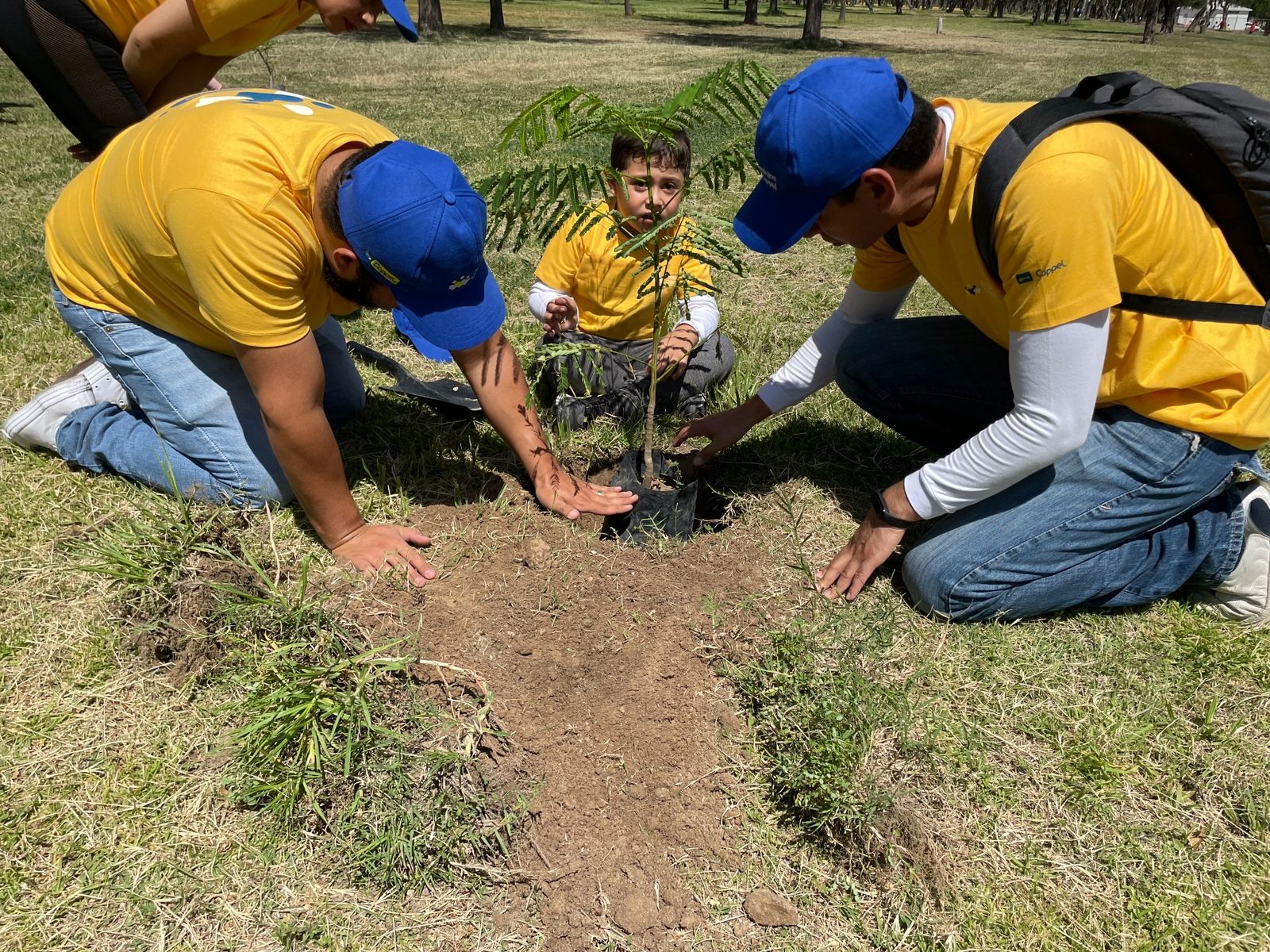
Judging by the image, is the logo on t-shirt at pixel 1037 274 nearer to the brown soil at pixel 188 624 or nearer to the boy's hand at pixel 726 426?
the boy's hand at pixel 726 426

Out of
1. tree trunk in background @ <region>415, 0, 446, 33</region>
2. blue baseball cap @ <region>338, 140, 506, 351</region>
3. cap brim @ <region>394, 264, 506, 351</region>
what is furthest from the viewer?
tree trunk in background @ <region>415, 0, 446, 33</region>

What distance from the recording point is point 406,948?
182cm

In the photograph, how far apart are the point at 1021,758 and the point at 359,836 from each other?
5.54 ft

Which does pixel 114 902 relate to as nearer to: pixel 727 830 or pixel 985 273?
pixel 727 830

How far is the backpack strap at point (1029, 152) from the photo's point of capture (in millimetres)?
2027

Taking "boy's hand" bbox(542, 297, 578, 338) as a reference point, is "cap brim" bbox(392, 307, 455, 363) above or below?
→ above

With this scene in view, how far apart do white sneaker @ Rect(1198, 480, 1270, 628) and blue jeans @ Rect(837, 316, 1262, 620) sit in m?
0.05

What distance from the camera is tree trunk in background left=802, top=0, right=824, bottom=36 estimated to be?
86.0ft

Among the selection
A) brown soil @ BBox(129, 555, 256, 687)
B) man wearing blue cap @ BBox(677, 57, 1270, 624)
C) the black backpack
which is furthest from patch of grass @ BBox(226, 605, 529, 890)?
the black backpack

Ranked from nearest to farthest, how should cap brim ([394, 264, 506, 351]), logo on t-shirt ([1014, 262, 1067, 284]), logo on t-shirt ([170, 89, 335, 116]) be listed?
logo on t-shirt ([1014, 262, 1067, 284]), cap brim ([394, 264, 506, 351]), logo on t-shirt ([170, 89, 335, 116])

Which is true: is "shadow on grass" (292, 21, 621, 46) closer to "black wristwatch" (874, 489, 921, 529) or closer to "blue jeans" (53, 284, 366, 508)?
"blue jeans" (53, 284, 366, 508)

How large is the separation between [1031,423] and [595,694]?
1.34m

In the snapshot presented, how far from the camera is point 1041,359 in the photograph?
2078 millimetres

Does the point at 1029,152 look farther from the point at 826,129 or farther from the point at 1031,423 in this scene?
the point at 1031,423
